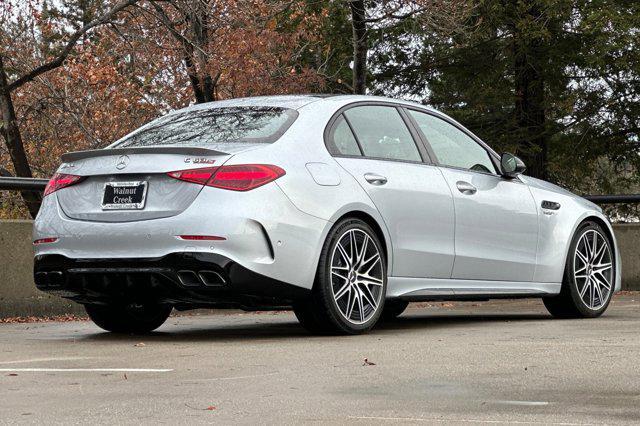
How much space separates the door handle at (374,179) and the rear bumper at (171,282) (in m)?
0.97

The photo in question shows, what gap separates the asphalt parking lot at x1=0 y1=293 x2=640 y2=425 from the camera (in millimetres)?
4789

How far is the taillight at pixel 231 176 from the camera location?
7586 millimetres

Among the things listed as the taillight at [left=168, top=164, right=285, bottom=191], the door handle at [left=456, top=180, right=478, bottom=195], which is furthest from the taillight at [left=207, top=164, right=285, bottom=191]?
the door handle at [left=456, top=180, right=478, bottom=195]

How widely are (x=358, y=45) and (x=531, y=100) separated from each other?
705cm

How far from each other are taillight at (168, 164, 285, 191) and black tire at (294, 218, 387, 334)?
0.66 metres

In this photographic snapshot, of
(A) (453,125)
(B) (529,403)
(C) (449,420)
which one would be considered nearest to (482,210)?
(A) (453,125)

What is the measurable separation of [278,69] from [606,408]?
64.1ft

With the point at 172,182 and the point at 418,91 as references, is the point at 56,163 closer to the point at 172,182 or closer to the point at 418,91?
the point at 418,91

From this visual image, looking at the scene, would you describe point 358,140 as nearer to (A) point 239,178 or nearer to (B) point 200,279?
(A) point 239,178

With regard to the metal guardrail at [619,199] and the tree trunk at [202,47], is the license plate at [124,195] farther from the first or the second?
the tree trunk at [202,47]

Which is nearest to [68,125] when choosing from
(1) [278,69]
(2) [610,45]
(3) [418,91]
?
(3) [418,91]

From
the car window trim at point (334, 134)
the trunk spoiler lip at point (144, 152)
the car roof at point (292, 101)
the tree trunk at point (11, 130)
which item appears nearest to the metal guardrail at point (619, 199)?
the car roof at point (292, 101)

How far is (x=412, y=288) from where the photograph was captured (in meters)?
8.77

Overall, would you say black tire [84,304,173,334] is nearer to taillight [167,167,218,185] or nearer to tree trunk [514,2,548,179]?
taillight [167,167,218,185]
